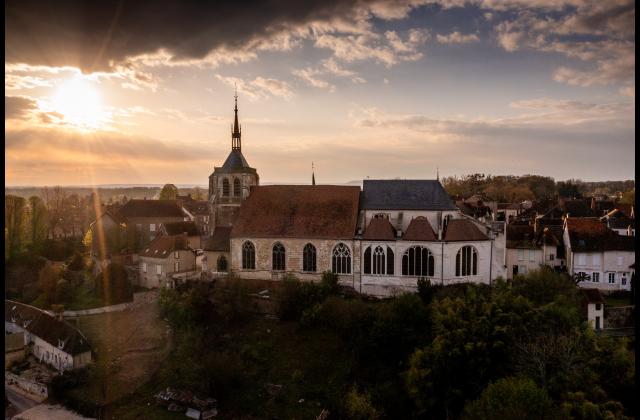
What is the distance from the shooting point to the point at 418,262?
34.7 meters

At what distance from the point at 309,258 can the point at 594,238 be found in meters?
23.4

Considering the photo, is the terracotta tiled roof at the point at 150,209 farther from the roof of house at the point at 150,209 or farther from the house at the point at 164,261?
the house at the point at 164,261

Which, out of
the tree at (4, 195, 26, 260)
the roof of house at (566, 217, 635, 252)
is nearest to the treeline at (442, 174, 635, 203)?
the roof of house at (566, 217, 635, 252)

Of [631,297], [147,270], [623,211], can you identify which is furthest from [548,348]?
[623,211]

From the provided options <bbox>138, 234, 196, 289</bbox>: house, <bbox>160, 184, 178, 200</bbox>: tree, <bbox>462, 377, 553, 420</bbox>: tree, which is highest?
<bbox>160, 184, 178, 200</bbox>: tree

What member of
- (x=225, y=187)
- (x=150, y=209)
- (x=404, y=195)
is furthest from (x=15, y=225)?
(x=404, y=195)

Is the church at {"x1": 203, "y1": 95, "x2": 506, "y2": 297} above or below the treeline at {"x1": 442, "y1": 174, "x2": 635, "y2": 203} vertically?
below

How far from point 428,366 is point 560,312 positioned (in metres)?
7.05

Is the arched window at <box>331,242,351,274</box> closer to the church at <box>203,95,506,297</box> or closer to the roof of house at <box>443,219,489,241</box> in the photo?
the church at <box>203,95,506,297</box>

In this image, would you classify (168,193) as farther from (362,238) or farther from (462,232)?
(462,232)

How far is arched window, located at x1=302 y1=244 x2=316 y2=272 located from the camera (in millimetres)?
36469

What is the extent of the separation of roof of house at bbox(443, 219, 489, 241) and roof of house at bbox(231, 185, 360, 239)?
22.3 ft

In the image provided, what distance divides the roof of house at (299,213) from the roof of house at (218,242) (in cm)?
152

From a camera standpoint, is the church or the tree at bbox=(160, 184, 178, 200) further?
the tree at bbox=(160, 184, 178, 200)
